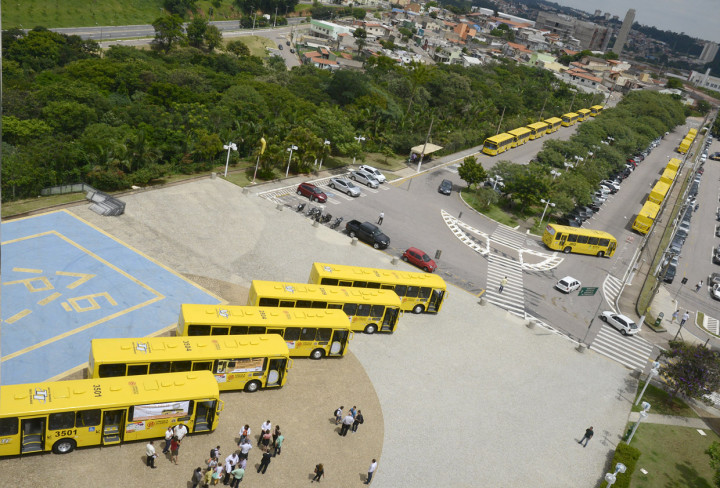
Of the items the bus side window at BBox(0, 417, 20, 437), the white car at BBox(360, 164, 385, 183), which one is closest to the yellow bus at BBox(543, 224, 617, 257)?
the white car at BBox(360, 164, 385, 183)

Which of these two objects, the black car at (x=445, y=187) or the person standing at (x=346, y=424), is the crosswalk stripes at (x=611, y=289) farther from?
the person standing at (x=346, y=424)

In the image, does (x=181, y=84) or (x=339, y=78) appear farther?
(x=339, y=78)

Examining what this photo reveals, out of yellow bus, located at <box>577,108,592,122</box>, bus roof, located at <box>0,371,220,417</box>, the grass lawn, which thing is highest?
yellow bus, located at <box>577,108,592,122</box>

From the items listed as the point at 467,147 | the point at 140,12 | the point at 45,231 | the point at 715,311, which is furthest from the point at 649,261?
the point at 140,12

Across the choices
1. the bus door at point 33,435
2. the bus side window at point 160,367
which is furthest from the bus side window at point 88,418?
the bus side window at point 160,367

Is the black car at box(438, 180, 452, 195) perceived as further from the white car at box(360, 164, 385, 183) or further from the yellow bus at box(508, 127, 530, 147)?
the yellow bus at box(508, 127, 530, 147)

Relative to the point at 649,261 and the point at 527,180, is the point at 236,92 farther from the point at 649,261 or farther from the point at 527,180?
the point at 649,261
